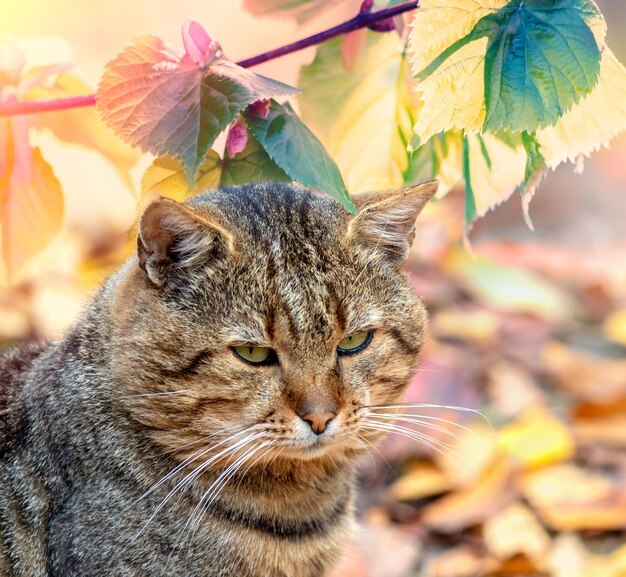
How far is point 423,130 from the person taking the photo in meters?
1.41

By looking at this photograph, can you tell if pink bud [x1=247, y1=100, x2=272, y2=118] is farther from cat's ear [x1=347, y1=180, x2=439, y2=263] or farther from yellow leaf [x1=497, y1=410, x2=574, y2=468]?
yellow leaf [x1=497, y1=410, x2=574, y2=468]

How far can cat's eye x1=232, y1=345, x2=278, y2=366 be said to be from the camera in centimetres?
163

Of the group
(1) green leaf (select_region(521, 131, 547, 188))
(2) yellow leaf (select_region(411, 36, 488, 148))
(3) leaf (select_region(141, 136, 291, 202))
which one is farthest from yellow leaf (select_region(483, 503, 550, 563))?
(2) yellow leaf (select_region(411, 36, 488, 148))

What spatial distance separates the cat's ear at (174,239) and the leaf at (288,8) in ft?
1.29

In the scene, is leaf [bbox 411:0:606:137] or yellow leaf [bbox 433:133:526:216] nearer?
leaf [bbox 411:0:606:137]

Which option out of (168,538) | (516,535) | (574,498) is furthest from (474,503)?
(168,538)

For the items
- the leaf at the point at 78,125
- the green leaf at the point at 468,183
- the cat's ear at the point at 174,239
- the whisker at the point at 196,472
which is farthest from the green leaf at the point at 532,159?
the leaf at the point at 78,125

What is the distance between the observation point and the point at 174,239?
5.23 feet

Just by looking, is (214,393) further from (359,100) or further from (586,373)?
(586,373)

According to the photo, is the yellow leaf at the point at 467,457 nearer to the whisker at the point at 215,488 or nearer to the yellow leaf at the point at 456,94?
the whisker at the point at 215,488

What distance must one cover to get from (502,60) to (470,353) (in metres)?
2.21

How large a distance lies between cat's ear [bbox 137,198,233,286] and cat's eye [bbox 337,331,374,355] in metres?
0.27

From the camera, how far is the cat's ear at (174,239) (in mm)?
1524

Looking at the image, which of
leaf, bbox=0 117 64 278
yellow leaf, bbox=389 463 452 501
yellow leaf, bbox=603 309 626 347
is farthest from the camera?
yellow leaf, bbox=603 309 626 347
